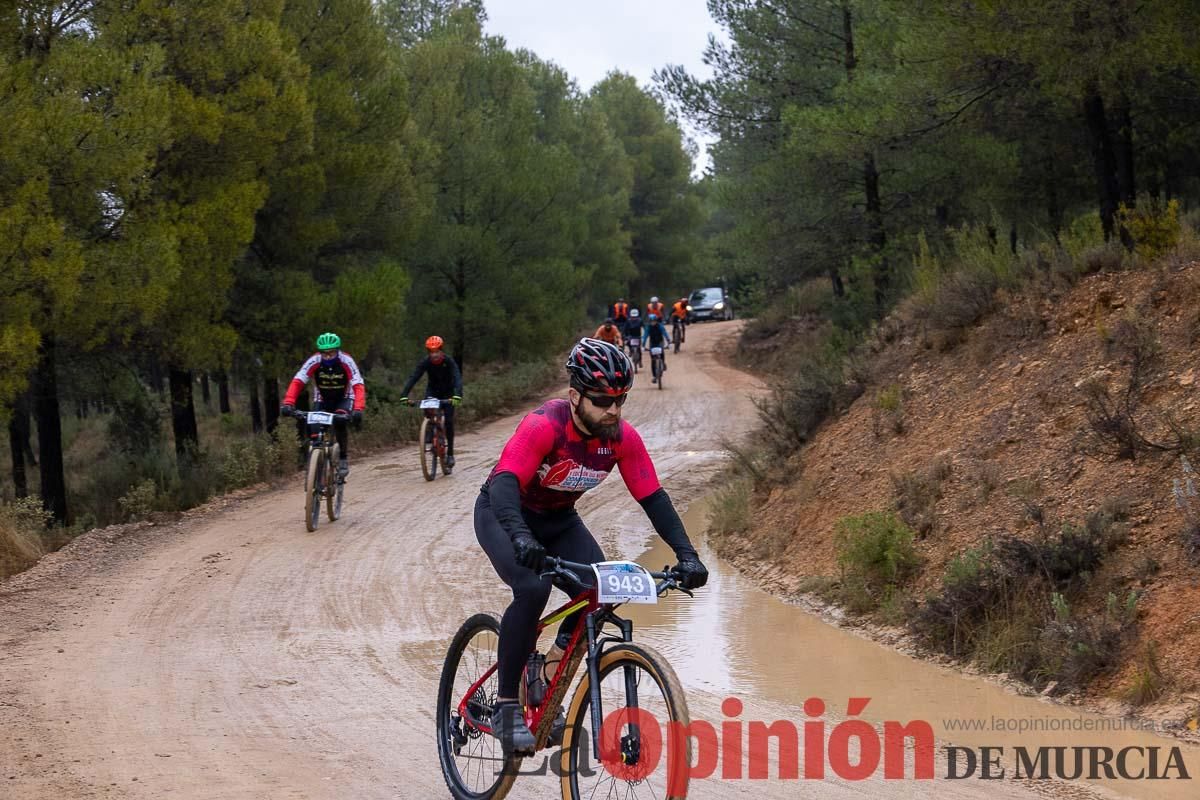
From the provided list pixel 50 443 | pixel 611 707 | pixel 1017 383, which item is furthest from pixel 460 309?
pixel 611 707

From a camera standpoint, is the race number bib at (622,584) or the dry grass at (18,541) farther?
the dry grass at (18,541)

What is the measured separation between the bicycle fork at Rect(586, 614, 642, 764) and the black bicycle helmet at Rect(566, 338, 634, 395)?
3.18ft

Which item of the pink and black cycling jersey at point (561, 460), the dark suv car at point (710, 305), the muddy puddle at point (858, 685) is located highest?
the dark suv car at point (710, 305)

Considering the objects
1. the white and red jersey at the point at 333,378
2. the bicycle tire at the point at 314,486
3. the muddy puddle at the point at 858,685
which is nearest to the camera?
the muddy puddle at the point at 858,685

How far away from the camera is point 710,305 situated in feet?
209

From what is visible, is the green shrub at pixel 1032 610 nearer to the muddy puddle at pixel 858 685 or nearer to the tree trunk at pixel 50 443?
the muddy puddle at pixel 858 685

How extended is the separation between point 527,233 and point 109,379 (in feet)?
47.8

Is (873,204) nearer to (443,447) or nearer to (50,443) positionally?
(443,447)

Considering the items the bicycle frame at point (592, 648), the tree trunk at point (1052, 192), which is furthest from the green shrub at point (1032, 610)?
the tree trunk at point (1052, 192)

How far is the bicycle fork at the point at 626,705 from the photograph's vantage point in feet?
15.3

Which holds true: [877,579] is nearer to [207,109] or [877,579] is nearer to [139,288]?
[139,288]

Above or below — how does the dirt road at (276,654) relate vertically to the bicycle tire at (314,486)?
below

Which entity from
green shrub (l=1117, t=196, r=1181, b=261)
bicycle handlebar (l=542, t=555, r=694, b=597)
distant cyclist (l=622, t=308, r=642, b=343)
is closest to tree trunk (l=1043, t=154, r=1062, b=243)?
green shrub (l=1117, t=196, r=1181, b=261)

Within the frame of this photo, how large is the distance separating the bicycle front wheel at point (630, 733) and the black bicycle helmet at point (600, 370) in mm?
1068
